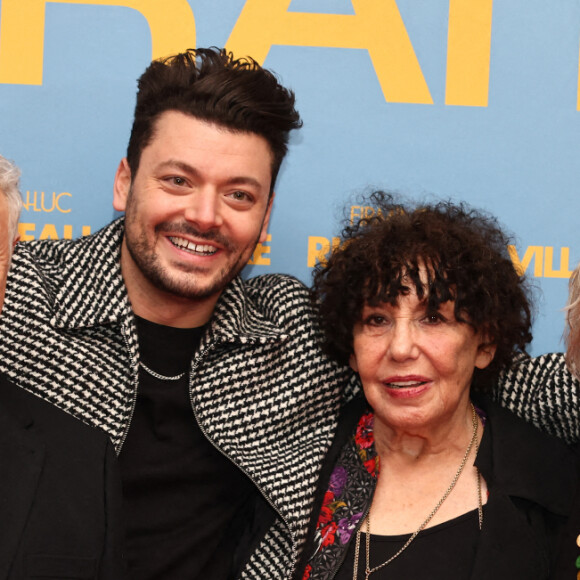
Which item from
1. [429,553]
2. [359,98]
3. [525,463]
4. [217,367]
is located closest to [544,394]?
[525,463]

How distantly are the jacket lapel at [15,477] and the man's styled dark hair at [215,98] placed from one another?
29.4 inches

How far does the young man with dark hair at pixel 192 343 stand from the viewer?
184 centimetres

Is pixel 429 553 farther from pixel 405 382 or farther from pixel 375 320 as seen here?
pixel 375 320

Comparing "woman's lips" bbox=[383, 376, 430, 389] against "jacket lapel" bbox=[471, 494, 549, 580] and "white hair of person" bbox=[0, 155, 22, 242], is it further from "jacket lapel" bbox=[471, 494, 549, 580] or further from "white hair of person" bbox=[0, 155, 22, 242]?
"white hair of person" bbox=[0, 155, 22, 242]

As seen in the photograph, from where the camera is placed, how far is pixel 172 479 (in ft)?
6.19

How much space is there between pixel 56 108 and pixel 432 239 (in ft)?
3.80

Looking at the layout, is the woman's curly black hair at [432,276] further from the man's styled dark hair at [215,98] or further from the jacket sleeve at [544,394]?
the man's styled dark hair at [215,98]

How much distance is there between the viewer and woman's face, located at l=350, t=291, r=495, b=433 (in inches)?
70.9

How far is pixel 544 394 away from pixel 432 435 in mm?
277

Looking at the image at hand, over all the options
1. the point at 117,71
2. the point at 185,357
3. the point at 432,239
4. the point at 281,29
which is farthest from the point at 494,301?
the point at 117,71

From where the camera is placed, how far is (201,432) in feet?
6.38

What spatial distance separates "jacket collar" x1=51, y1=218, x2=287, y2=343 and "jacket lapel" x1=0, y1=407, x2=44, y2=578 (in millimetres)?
344

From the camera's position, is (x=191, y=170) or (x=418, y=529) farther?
(x=191, y=170)

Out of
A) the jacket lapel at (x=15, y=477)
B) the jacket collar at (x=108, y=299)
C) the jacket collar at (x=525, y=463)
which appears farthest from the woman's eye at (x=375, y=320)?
the jacket lapel at (x=15, y=477)
